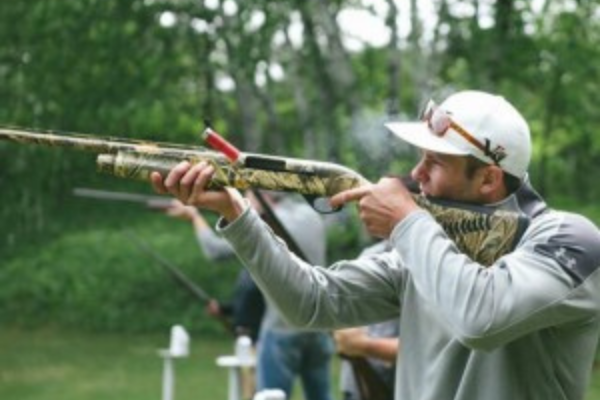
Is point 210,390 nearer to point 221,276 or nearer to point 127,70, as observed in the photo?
point 127,70

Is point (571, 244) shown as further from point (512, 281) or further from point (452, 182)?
point (452, 182)

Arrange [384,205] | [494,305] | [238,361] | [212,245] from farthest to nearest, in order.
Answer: [212,245]
[238,361]
[384,205]
[494,305]

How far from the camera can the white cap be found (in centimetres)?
313

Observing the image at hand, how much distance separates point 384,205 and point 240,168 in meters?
0.41

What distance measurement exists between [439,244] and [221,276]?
48.7ft

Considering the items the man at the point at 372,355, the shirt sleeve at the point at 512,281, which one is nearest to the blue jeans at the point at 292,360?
the man at the point at 372,355

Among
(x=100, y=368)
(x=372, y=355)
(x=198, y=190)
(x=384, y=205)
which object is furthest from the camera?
(x=100, y=368)

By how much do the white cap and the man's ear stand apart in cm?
2

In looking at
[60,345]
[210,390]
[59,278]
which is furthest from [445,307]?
[59,278]

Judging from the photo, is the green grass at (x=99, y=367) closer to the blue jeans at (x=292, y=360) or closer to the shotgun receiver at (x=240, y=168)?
the blue jeans at (x=292, y=360)

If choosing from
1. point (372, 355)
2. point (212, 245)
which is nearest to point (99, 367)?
point (212, 245)

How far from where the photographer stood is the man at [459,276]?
9.35ft

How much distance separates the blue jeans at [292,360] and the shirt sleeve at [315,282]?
11.7 feet

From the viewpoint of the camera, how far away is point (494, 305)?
283 centimetres
